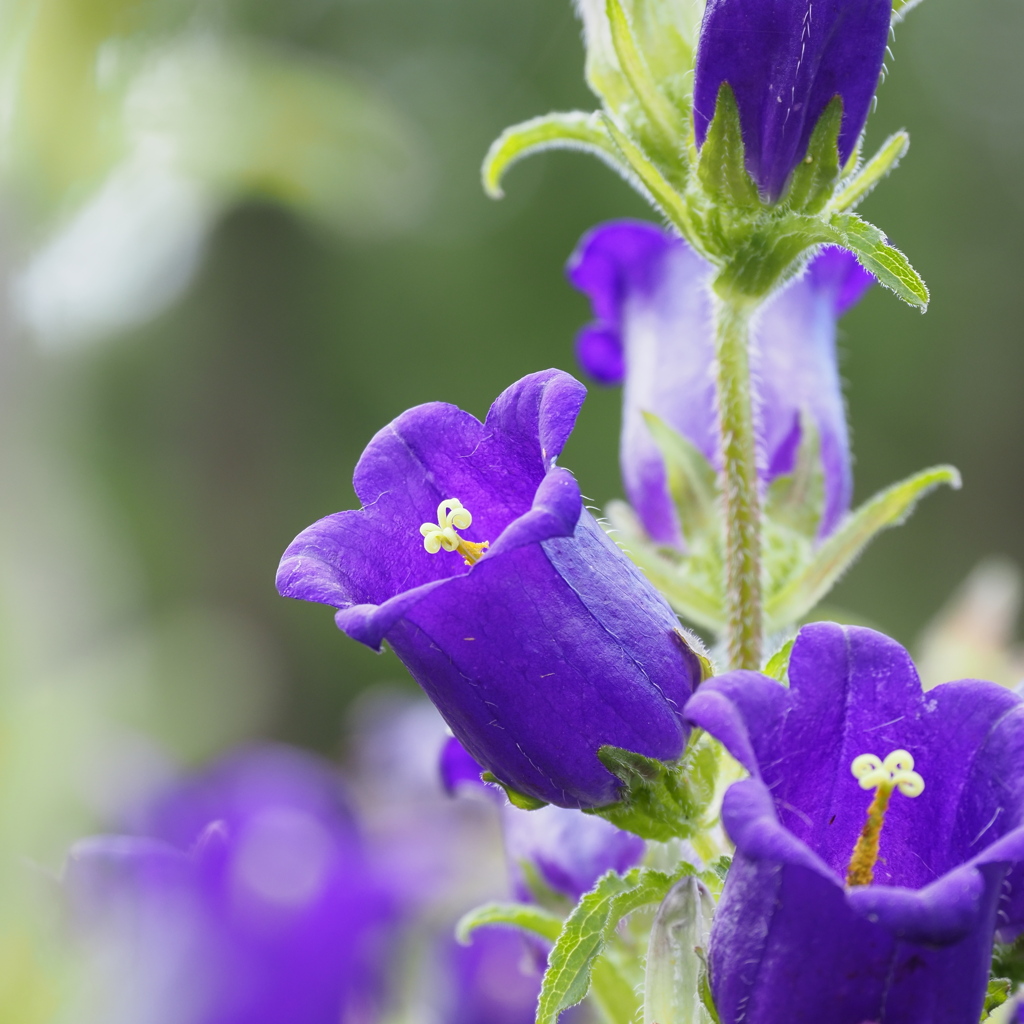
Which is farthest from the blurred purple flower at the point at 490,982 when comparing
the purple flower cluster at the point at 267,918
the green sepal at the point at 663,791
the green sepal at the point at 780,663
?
the green sepal at the point at 780,663

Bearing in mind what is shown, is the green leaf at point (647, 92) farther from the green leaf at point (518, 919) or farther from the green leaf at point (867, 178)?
the green leaf at point (518, 919)

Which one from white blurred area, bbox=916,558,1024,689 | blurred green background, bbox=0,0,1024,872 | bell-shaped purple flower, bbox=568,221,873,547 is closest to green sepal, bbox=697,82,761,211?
bell-shaped purple flower, bbox=568,221,873,547

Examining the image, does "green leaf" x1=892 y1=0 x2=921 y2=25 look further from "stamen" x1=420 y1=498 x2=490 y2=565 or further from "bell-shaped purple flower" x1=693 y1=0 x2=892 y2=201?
"stamen" x1=420 y1=498 x2=490 y2=565

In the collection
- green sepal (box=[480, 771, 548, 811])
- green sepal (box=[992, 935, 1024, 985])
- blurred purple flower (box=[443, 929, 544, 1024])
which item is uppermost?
green sepal (box=[480, 771, 548, 811])

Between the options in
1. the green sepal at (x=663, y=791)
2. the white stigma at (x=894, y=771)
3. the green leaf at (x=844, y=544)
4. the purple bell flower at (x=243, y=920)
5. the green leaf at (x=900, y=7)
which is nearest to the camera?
the purple bell flower at (x=243, y=920)

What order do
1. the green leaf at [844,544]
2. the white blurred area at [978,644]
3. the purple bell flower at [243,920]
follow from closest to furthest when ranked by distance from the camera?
the purple bell flower at [243,920]
the green leaf at [844,544]
the white blurred area at [978,644]

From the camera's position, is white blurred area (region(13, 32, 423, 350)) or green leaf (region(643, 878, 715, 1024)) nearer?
green leaf (region(643, 878, 715, 1024))

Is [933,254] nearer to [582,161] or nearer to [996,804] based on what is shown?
[582,161]

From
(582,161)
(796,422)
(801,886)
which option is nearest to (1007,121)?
(582,161)
